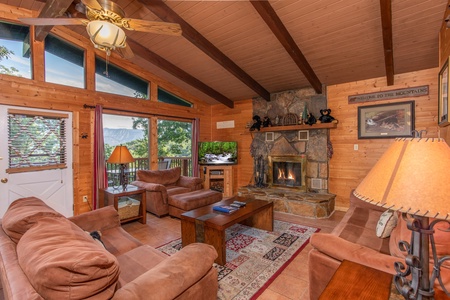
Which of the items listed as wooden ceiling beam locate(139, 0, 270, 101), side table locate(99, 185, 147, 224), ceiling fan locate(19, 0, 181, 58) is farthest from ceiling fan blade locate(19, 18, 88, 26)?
side table locate(99, 185, 147, 224)

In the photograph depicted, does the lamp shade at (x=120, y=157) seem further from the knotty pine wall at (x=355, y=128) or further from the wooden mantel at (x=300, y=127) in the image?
the knotty pine wall at (x=355, y=128)

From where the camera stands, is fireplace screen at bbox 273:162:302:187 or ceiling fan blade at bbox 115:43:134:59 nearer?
ceiling fan blade at bbox 115:43:134:59

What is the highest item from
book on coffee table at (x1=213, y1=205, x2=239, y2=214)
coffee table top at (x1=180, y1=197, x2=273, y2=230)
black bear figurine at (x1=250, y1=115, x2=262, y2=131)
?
black bear figurine at (x1=250, y1=115, x2=262, y2=131)

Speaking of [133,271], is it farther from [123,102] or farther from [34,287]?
[123,102]

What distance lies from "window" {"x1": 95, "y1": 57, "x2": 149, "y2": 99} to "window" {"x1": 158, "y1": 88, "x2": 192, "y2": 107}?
14.3 inches

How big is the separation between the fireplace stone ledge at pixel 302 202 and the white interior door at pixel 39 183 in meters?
3.71

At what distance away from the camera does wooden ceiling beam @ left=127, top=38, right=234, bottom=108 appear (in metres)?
4.25

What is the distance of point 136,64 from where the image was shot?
5.05m

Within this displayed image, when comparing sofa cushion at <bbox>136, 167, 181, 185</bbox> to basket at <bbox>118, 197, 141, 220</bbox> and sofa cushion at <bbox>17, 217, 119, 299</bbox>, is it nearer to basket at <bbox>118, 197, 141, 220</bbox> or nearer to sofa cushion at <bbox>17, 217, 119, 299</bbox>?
basket at <bbox>118, 197, 141, 220</bbox>

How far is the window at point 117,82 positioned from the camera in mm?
4617

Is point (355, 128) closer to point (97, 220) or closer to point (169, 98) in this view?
point (169, 98)

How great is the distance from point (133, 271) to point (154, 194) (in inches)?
101

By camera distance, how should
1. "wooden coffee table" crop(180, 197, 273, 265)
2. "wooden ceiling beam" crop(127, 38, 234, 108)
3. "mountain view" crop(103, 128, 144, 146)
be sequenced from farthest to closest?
"mountain view" crop(103, 128, 144, 146) < "wooden ceiling beam" crop(127, 38, 234, 108) < "wooden coffee table" crop(180, 197, 273, 265)

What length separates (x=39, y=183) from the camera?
3852 mm
